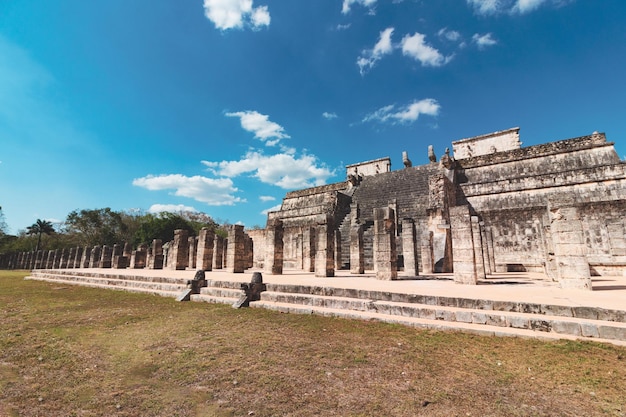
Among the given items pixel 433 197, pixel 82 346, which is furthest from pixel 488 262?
pixel 82 346

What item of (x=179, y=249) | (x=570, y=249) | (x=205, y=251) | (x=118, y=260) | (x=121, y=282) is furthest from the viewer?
(x=118, y=260)

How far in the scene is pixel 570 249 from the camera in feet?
25.5

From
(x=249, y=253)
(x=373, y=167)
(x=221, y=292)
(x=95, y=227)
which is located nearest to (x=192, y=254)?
(x=249, y=253)

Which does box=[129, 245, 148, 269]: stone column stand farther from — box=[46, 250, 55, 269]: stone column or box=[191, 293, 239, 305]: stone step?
box=[46, 250, 55, 269]: stone column

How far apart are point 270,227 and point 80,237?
4393 cm

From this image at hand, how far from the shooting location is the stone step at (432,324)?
13.9 ft

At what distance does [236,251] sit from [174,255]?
5.72m

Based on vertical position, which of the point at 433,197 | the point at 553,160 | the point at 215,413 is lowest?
the point at 215,413

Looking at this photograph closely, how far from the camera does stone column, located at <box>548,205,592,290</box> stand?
24.5ft

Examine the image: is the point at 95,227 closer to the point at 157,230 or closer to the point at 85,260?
the point at 157,230

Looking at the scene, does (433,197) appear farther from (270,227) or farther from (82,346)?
(82,346)

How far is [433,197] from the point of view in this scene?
1778 centimetres

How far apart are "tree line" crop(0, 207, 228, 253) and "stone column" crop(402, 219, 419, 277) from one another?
118 feet

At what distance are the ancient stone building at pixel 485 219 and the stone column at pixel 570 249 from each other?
2cm
